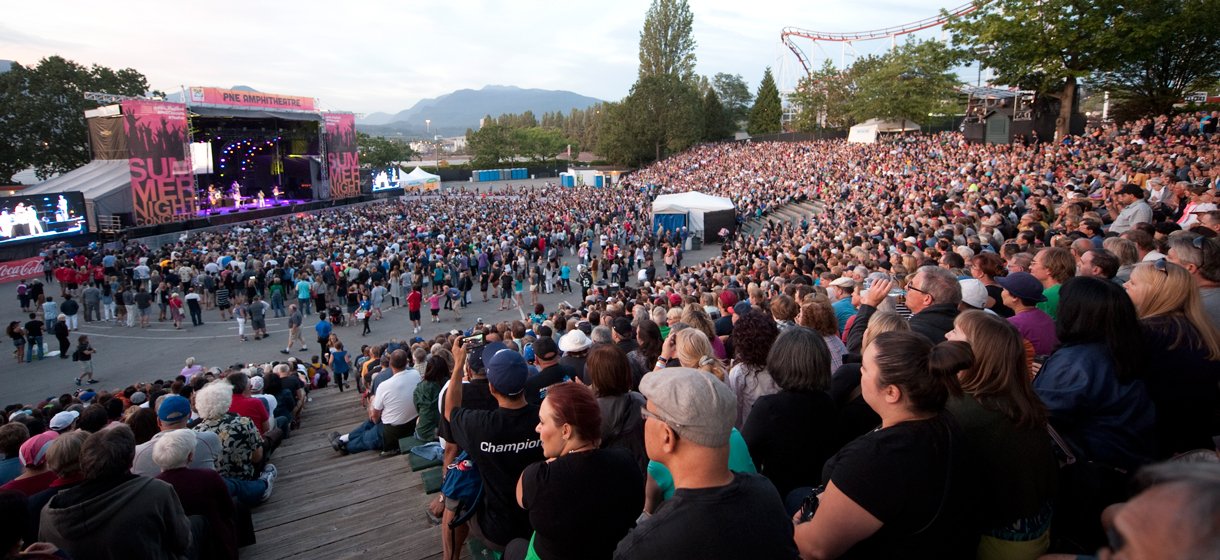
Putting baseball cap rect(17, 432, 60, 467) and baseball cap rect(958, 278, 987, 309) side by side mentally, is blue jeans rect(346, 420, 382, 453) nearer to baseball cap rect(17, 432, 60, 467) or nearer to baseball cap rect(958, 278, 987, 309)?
baseball cap rect(17, 432, 60, 467)

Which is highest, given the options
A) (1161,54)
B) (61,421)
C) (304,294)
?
(1161,54)

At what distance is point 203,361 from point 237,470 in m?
9.35

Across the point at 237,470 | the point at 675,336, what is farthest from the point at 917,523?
the point at 237,470

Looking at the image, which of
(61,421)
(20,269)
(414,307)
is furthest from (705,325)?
(20,269)

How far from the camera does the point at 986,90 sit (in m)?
28.1

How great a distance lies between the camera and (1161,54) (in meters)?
20.3

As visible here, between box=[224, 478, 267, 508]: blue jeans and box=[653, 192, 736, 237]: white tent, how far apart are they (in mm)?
20526

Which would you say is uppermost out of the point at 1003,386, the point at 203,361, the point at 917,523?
the point at 1003,386

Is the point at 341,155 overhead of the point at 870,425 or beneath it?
overhead

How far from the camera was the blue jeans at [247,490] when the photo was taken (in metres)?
3.90

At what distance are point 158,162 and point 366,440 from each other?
2715cm

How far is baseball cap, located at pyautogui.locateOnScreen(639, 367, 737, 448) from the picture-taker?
1.59 metres

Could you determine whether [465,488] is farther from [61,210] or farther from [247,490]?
[61,210]

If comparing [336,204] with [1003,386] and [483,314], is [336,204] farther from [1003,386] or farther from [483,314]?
[1003,386]
